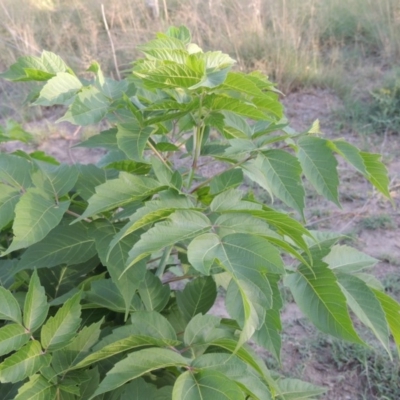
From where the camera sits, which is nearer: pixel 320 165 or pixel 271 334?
pixel 271 334

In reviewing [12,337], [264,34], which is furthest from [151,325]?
[264,34]

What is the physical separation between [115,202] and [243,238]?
0.22m

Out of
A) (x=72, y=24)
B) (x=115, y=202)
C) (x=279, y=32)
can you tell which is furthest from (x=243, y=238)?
(x=72, y=24)

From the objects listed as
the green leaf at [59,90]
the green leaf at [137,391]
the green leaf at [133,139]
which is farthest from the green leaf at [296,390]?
the green leaf at [59,90]

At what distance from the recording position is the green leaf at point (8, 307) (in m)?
0.96

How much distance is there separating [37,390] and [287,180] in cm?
56

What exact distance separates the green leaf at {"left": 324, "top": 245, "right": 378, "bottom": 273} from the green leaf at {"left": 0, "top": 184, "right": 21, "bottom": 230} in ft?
2.03

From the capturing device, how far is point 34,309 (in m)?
0.98

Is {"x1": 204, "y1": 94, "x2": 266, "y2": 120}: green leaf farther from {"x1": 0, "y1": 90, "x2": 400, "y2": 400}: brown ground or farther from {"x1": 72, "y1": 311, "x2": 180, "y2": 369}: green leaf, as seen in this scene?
{"x1": 0, "y1": 90, "x2": 400, "y2": 400}: brown ground

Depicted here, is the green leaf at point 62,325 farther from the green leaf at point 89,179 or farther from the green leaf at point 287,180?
the green leaf at point 287,180

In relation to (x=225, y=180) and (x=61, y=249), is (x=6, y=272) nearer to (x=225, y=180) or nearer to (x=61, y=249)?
(x=61, y=249)

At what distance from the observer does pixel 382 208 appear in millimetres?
3854

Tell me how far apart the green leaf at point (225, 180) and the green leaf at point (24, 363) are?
41cm

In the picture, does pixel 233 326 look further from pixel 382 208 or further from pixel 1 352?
pixel 382 208
